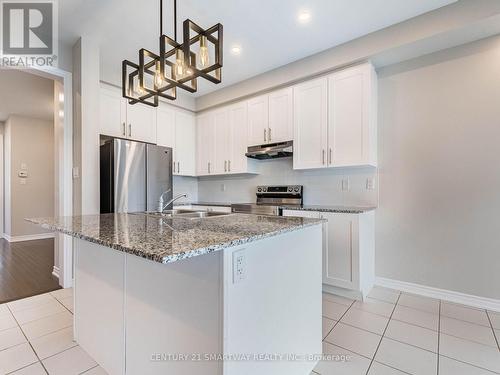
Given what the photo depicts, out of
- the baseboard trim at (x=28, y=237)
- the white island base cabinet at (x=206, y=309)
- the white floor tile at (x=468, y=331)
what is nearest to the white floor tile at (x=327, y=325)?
the white island base cabinet at (x=206, y=309)

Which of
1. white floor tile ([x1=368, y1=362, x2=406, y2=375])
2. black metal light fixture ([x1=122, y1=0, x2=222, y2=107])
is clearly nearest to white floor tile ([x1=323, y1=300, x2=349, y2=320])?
white floor tile ([x1=368, y1=362, x2=406, y2=375])

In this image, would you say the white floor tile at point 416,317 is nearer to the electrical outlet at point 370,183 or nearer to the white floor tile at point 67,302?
the electrical outlet at point 370,183

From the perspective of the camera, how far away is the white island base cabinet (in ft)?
3.38

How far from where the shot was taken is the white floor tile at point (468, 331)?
1854mm

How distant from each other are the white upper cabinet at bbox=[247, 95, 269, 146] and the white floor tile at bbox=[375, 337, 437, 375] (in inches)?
103

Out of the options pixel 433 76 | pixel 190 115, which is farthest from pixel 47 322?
pixel 433 76

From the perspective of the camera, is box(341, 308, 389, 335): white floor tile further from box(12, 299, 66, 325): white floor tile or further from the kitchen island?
box(12, 299, 66, 325): white floor tile

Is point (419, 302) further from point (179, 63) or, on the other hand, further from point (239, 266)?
point (179, 63)

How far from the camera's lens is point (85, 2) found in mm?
2203

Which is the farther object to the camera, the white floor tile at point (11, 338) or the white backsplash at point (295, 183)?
the white backsplash at point (295, 183)

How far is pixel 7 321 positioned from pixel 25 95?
3.80m

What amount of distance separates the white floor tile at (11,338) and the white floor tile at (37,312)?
4.7 inches

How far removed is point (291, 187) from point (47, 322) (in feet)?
9.45

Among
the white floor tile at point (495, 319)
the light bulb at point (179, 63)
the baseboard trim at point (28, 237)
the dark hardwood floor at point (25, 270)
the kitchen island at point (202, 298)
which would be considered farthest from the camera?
the baseboard trim at point (28, 237)
